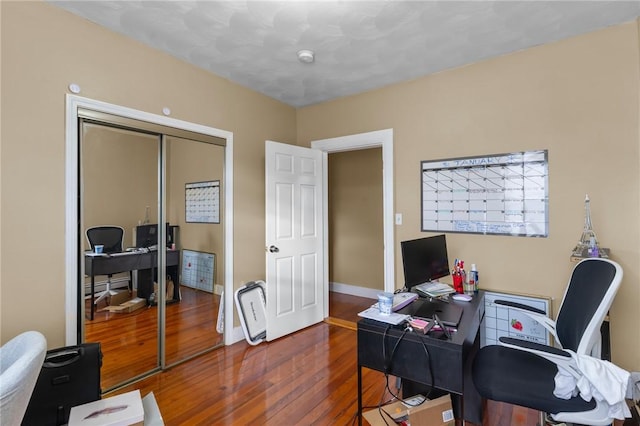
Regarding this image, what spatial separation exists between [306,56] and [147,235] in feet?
6.31

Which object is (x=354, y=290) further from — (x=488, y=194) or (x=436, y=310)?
(x=436, y=310)

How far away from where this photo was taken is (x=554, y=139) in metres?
2.42

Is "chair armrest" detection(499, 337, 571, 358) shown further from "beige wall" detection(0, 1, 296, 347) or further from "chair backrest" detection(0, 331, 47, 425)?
"beige wall" detection(0, 1, 296, 347)

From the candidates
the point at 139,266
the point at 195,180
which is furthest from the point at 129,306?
the point at 195,180

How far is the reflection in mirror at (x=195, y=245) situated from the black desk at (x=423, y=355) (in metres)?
1.74

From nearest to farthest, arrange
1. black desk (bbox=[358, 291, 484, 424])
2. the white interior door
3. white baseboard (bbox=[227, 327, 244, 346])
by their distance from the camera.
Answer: black desk (bbox=[358, 291, 484, 424]) → white baseboard (bbox=[227, 327, 244, 346]) → the white interior door

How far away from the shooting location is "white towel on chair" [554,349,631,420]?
4.18 feet

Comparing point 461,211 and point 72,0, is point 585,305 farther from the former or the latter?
point 72,0

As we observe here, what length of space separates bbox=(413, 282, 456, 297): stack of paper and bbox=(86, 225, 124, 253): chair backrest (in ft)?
7.46

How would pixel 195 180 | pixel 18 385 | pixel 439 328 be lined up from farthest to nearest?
1. pixel 195 180
2. pixel 439 328
3. pixel 18 385

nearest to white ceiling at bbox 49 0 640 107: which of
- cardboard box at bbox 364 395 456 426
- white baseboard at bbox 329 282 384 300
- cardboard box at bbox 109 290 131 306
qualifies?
cardboard box at bbox 109 290 131 306

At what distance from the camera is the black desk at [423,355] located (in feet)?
4.96

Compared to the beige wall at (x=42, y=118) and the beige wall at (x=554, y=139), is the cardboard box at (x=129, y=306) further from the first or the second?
the beige wall at (x=554, y=139)

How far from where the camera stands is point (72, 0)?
194 centimetres
